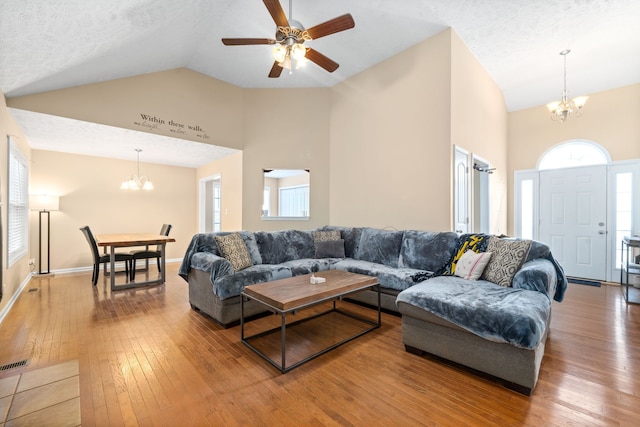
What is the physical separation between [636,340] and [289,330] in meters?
3.25

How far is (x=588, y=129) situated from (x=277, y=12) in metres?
5.78

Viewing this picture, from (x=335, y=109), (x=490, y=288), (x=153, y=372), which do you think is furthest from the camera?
(x=335, y=109)

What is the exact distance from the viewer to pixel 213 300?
2.95 metres

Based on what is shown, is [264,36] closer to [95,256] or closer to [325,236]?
[325,236]

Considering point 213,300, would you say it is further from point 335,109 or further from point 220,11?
point 335,109

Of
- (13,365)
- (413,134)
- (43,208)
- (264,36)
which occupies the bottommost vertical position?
(13,365)

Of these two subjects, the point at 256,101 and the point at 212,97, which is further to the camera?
the point at 256,101

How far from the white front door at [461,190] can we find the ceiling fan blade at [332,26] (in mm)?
2241

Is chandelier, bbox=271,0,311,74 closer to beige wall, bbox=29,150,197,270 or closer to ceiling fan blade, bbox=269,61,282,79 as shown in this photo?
ceiling fan blade, bbox=269,61,282,79

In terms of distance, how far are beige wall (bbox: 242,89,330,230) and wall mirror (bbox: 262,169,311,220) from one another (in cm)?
9

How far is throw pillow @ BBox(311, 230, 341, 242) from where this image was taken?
4.42 metres

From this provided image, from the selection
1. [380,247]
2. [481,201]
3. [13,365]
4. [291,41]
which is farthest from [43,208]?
[481,201]

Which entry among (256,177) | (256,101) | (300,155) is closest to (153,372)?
(256,177)

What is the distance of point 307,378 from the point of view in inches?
77.5
